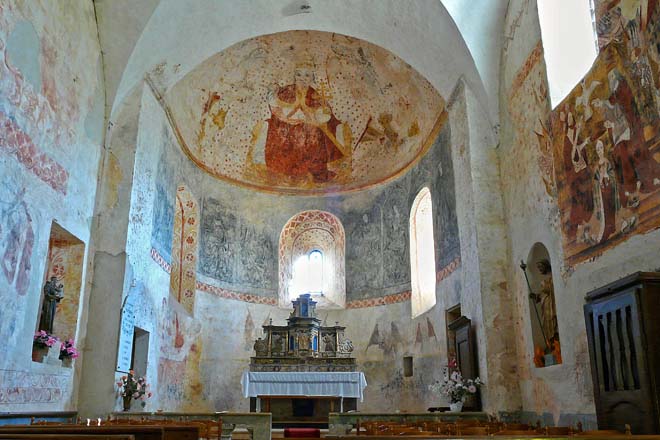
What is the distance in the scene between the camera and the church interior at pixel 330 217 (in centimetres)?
740

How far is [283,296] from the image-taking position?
1892 centimetres

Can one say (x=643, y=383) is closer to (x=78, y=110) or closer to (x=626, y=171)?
(x=626, y=171)

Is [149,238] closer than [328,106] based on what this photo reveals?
Yes

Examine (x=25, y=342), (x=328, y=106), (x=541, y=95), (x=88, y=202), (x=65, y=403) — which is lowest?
(x=65, y=403)

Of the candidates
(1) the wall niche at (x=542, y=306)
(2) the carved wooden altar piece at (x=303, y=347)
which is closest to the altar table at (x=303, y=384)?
(2) the carved wooden altar piece at (x=303, y=347)

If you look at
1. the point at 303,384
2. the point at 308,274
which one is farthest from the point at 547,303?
the point at 308,274

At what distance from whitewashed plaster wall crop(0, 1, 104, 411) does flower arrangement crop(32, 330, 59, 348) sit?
26cm

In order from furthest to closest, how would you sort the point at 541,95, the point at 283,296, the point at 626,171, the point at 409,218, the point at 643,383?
1. the point at 283,296
2. the point at 409,218
3. the point at 541,95
4. the point at 626,171
5. the point at 643,383

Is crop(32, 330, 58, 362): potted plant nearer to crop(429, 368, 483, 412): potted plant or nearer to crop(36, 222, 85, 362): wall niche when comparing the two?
crop(36, 222, 85, 362): wall niche

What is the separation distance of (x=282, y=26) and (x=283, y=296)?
8.48 meters

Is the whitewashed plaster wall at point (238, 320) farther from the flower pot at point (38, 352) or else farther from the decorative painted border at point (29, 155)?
the decorative painted border at point (29, 155)

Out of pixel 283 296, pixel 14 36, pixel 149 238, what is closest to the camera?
pixel 14 36

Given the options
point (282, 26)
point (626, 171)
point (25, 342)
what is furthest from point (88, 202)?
point (626, 171)

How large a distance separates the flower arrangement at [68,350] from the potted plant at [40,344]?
725mm
